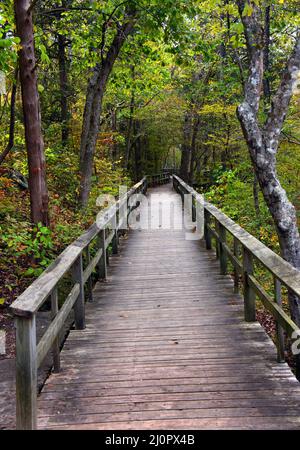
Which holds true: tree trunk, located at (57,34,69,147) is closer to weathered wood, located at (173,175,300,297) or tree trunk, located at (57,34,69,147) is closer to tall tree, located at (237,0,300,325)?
tall tree, located at (237,0,300,325)

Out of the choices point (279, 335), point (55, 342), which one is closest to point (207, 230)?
point (279, 335)

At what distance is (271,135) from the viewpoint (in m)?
6.84

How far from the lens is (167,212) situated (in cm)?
1612

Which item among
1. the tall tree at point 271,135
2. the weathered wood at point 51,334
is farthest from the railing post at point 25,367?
the tall tree at point 271,135

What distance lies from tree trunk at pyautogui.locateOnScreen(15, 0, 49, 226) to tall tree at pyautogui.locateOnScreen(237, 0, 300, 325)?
3.17 meters

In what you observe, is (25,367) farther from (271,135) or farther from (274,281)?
(271,135)

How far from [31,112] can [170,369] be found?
157 inches

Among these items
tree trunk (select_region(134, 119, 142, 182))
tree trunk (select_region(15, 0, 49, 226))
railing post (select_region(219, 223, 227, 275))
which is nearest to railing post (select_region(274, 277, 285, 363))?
railing post (select_region(219, 223, 227, 275))

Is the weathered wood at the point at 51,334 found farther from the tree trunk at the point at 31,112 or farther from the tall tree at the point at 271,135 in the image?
the tall tree at the point at 271,135

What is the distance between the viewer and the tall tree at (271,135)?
21.5ft

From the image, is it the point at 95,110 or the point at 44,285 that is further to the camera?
the point at 95,110

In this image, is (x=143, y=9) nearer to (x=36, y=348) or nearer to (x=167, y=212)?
(x=36, y=348)

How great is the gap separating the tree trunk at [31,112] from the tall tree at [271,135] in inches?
125

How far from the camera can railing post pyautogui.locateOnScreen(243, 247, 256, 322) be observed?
16.1 feet
